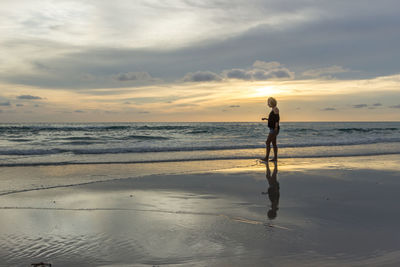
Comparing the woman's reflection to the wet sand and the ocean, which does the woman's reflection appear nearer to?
the wet sand

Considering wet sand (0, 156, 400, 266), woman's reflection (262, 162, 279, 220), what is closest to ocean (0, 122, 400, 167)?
woman's reflection (262, 162, 279, 220)

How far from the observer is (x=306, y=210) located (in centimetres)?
523

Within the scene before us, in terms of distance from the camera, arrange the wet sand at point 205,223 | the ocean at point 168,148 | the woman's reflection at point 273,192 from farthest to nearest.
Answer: the ocean at point 168,148 → the woman's reflection at point 273,192 → the wet sand at point 205,223

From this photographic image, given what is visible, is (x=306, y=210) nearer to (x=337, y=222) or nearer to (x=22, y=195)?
(x=337, y=222)

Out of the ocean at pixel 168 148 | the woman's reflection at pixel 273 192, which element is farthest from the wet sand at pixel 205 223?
the ocean at pixel 168 148

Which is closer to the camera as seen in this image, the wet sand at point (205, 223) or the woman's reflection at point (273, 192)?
the wet sand at point (205, 223)

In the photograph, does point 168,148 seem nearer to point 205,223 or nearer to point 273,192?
point 273,192

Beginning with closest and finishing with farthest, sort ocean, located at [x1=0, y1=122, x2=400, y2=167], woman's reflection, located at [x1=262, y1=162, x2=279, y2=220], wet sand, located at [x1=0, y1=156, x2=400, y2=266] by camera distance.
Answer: wet sand, located at [x1=0, y1=156, x2=400, y2=266]
woman's reflection, located at [x1=262, y1=162, x2=279, y2=220]
ocean, located at [x1=0, y1=122, x2=400, y2=167]

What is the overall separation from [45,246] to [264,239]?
247 cm

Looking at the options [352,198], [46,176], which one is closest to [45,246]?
[352,198]

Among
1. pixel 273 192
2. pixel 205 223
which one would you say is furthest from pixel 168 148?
pixel 205 223

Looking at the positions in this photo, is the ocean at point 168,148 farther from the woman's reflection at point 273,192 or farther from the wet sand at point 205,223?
the wet sand at point 205,223

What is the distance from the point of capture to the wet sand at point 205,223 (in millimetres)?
3410

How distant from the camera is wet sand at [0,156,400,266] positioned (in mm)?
3410
